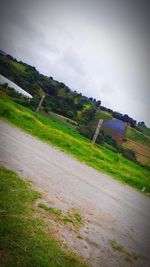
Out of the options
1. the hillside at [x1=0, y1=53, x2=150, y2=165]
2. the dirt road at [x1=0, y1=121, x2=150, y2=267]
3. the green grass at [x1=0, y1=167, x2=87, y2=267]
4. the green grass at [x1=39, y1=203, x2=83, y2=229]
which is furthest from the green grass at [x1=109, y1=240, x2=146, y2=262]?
the hillside at [x1=0, y1=53, x2=150, y2=165]

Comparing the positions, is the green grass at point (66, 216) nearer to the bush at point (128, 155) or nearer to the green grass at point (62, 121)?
the green grass at point (62, 121)

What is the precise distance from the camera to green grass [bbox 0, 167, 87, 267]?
3.07 m

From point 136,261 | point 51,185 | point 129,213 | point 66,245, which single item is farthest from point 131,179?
point 66,245

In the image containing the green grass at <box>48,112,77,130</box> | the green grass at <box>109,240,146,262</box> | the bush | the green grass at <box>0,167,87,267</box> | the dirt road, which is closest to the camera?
the green grass at <box>0,167,87,267</box>

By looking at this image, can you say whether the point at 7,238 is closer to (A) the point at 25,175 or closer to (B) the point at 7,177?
(B) the point at 7,177

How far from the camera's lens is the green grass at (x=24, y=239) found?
307 cm

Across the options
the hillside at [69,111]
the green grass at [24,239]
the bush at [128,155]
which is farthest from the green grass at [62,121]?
the green grass at [24,239]

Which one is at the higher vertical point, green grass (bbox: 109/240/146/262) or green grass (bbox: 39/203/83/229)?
green grass (bbox: 39/203/83/229)

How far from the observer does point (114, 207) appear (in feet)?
25.7

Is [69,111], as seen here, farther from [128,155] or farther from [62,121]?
[128,155]

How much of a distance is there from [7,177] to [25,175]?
3.41 ft

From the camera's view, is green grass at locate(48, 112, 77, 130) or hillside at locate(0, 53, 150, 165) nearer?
green grass at locate(48, 112, 77, 130)

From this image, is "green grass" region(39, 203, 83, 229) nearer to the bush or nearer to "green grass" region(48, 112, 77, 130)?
"green grass" region(48, 112, 77, 130)

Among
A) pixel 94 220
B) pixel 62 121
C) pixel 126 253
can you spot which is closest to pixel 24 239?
pixel 126 253
